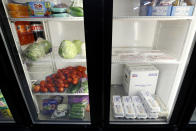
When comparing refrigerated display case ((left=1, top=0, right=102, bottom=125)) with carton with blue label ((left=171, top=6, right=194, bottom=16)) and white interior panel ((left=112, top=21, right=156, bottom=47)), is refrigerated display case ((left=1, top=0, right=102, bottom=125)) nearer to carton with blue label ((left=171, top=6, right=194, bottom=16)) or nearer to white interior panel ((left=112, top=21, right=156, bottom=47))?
white interior panel ((left=112, top=21, right=156, bottom=47))

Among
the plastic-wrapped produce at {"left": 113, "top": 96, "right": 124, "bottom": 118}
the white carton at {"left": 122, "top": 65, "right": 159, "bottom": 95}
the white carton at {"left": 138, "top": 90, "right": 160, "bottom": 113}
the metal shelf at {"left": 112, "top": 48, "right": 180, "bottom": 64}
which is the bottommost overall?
the plastic-wrapped produce at {"left": 113, "top": 96, "right": 124, "bottom": 118}

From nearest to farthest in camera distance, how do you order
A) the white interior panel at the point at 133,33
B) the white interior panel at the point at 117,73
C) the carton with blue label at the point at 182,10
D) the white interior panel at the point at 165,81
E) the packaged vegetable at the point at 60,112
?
the carton with blue label at the point at 182,10 < the white interior panel at the point at 165,81 < the packaged vegetable at the point at 60,112 < the white interior panel at the point at 133,33 < the white interior panel at the point at 117,73

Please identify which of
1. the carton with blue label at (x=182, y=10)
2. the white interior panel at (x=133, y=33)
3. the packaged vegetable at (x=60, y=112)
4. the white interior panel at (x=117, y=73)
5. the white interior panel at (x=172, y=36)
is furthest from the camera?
the white interior panel at (x=117, y=73)

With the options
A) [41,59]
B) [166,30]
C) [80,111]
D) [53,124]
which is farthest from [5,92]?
[166,30]

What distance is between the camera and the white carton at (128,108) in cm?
112

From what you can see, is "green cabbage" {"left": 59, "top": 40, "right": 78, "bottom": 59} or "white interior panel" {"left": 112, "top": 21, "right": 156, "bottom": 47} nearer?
"green cabbage" {"left": 59, "top": 40, "right": 78, "bottom": 59}

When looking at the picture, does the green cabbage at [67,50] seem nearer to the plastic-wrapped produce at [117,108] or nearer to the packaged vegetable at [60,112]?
the packaged vegetable at [60,112]

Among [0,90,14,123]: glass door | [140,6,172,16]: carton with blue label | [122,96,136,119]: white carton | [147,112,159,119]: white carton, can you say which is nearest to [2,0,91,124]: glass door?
[0,90,14,123]: glass door

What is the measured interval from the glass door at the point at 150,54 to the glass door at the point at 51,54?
0.39m

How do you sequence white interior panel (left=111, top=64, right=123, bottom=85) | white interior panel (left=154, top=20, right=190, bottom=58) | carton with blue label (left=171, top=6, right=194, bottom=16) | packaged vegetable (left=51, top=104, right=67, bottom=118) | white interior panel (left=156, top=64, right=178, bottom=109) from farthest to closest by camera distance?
white interior panel (left=111, top=64, right=123, bottom=85) → packaged vegetable (left=51, top=104, right=67, bottom=118) → white interior panel (left=156, top=64, right=178, bottom=109) → white interior panel (left=154, top=20, right=190, bottom=58) → carton with blue label (left=171, top=6, right=194, bottom=16)

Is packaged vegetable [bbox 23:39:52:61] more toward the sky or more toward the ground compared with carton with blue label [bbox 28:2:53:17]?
more toward the ground

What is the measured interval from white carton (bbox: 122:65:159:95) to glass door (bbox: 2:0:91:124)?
0.56 m

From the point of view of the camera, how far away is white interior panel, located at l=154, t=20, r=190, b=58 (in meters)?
0.94

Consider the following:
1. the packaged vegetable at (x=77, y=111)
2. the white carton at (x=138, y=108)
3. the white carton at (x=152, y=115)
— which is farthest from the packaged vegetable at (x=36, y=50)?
the white carton at (x=152, y=115)
